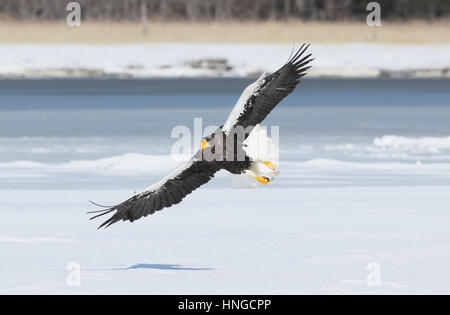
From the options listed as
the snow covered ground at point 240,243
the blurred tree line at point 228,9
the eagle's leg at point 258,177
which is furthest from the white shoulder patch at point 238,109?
the blurred tree line at point 228,9

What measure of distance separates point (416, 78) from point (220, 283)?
1315 centimetres

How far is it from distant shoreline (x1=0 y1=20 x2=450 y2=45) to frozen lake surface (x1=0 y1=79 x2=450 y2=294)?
26.1 ft

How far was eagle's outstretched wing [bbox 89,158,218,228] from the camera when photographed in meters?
6.50

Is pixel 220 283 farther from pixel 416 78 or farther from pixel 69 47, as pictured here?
pixel 69 47

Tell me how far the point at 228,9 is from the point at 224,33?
911cm

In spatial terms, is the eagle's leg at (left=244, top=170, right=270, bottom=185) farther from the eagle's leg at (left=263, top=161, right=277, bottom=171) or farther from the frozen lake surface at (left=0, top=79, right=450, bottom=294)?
the frozen lake surface at (left=0, top=79, right=450, bottom=294)

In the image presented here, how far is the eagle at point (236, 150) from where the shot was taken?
21.7 feet

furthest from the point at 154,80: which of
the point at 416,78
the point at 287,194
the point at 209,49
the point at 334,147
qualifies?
the point at 287,194

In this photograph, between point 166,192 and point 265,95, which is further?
point 265,95

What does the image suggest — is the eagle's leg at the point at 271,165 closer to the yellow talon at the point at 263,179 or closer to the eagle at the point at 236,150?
the eagle at the point at 236,150

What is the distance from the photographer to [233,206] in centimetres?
794

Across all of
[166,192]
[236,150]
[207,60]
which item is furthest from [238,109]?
[207,60]

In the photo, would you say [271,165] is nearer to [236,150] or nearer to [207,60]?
[236,150]
